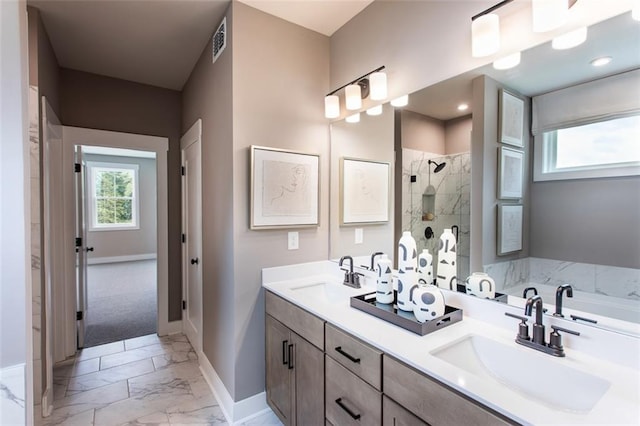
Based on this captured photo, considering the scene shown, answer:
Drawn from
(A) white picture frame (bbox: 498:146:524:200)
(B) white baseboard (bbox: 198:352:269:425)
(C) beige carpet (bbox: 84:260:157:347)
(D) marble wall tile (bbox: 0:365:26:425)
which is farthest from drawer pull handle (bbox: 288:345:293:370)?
(C) beige carpet (bbox: 84:260:157:347)

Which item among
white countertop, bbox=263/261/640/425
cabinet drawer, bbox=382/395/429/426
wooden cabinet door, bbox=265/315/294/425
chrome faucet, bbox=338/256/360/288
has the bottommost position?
wooden cabinet door, bbox=265/315/294/425

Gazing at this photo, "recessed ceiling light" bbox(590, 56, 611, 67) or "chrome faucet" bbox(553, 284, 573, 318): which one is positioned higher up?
"recessed ceiling light" bbox(590, 56, 611, 67)

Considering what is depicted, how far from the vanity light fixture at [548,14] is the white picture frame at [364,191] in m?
1.02

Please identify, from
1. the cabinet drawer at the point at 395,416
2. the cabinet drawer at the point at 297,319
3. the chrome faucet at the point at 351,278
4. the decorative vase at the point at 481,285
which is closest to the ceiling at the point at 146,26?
the chrome faucet at the point at 351,278

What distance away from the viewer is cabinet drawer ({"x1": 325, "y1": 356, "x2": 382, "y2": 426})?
1182mm

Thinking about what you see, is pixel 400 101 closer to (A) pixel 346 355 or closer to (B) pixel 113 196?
(A) pixel 346 355

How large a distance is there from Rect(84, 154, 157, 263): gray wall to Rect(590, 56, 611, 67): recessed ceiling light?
7.88 m

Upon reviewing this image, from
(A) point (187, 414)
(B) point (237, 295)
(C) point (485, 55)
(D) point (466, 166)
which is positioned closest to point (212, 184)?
(B) point (237, 295)

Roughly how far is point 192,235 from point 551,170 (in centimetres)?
289

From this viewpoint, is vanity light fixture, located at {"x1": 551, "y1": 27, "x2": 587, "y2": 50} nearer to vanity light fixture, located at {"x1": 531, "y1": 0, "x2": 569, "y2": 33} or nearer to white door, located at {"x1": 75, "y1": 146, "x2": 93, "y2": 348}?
vanity light fixture, located at {"x1": 531, "y1": 0, "x2": 569, "y2": 33}

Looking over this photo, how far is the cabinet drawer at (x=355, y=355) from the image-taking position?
1166 mm

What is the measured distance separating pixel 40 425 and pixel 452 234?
9.21 feet

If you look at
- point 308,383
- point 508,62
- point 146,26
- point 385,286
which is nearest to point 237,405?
point 308,383

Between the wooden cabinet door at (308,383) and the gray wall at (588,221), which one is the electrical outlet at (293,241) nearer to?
the wooden cabinet door at (308,383)
